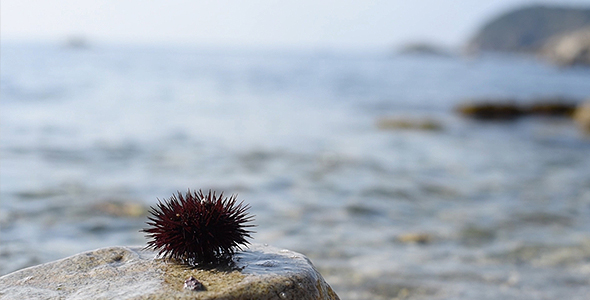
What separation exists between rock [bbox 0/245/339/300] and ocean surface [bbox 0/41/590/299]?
278 cm

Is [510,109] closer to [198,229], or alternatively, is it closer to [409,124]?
[409,124]

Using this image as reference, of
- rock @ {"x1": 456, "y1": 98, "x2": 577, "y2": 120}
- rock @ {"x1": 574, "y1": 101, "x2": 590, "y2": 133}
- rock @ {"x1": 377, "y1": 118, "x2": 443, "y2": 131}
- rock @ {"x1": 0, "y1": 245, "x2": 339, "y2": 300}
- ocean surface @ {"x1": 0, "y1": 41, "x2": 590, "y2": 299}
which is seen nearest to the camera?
rock @ {"x1": 0, "y1": 245, "x2": 339, "y2": 300}

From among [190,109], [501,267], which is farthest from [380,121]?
[501,267]

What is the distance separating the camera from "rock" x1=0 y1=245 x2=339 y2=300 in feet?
9.81

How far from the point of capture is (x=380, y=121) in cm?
2091

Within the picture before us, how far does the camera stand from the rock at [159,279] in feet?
9.81

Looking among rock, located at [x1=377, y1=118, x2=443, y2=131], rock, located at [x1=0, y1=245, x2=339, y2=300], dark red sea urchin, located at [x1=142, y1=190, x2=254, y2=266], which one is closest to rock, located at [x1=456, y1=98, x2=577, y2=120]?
rock, located at [x1=377, y1=118, x2=443, y2=131]

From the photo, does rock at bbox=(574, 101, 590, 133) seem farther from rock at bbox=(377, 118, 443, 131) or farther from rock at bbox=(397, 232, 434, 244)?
rock at bbox=(397, 232, 434, 244)

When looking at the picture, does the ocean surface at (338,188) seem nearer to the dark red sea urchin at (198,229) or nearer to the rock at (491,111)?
the rock at (491,111)

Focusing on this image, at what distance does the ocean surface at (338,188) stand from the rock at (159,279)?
9.13 feet

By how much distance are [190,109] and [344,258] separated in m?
16.7

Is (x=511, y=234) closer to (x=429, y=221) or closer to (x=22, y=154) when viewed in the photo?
(x=429, y=221)

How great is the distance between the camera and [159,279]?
10.3 ft

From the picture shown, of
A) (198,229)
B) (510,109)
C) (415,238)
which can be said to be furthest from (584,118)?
(198,229)
